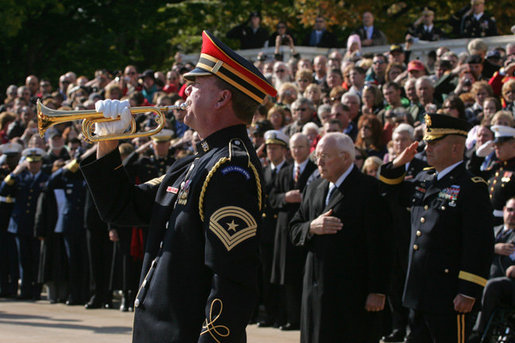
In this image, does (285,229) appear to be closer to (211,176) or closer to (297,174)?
(297,174)

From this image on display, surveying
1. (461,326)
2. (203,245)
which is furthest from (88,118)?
(461,326)

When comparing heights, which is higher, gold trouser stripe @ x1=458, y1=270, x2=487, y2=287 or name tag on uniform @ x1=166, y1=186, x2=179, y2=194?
name tag on uniform @ x1=166, y1=186, x2=179, y2=194

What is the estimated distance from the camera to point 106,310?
42.2 feet

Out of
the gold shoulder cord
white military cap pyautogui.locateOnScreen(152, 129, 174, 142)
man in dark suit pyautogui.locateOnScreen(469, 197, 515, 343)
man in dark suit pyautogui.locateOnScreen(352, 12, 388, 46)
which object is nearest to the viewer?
the gold shoulder cord

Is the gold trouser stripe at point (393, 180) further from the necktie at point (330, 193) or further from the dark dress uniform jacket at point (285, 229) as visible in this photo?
the dark dress uniform jacket at point (285, 229)

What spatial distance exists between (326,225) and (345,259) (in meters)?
0.31

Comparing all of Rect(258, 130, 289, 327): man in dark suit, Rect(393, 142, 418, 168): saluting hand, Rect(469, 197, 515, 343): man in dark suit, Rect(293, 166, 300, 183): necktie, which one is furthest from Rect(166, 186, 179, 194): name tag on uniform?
Rect(258, 130, 289, 327): man in dark suit

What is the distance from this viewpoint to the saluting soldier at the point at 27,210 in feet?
47.4

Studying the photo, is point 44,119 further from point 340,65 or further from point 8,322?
point 340,65

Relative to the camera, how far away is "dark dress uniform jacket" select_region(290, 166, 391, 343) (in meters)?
7.08

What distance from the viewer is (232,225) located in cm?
403

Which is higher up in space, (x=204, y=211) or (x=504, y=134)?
(x=504, y=134)

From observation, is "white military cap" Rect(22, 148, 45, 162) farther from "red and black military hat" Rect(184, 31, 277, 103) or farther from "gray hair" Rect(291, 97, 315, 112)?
"red and black military hat" Rect(184, 31, 277, 103)

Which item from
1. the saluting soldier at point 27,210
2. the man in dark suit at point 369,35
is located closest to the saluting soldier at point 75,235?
the saluting soldier at point 27,210
